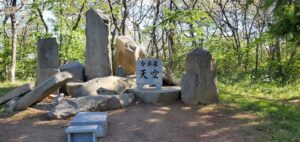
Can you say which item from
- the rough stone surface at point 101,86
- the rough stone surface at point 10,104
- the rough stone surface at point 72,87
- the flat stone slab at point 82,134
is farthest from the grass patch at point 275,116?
the rough stone surface at point 10,104

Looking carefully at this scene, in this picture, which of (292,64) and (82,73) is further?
(292,64)

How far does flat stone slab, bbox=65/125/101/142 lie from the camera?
5.72 metres

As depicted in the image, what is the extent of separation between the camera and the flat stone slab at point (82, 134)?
5719 mm

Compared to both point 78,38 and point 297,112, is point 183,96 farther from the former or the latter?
point 78,38

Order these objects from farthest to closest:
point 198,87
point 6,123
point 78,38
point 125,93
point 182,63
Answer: point 182,63 < point 78,38 < point 125,93 < point 198,87 < point 6,123

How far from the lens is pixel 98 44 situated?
9984 mm

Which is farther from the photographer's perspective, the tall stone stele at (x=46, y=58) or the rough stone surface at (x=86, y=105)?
the tall stone stele at (x=46, y=58)

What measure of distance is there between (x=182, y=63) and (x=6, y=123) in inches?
726

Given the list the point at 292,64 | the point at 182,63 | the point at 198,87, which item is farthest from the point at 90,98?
the point at 182,63

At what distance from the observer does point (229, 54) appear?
21.0m

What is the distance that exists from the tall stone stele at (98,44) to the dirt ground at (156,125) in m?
2.42

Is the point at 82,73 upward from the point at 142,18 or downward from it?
downward

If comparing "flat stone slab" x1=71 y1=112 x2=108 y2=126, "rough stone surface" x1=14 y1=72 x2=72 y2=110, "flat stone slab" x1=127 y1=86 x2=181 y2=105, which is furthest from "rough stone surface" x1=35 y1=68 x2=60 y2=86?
"flat stone slab" x1=71 y1=112 x2=108 y2=126

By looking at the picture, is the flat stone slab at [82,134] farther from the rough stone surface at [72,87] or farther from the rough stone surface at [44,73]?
the rough stone surface at [44,73]
